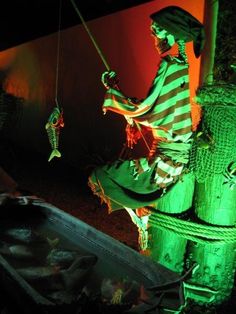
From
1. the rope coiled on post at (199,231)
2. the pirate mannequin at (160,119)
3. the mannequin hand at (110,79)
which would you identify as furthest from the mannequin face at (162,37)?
the rope coiled on post at (199,231)

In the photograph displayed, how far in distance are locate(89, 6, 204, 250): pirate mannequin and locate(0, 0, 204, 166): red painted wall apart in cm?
141

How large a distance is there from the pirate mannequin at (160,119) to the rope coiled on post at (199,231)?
0.87 ft

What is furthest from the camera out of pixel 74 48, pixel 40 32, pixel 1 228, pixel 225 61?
pixel 40 32

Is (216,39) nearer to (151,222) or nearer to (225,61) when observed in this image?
(225,61)

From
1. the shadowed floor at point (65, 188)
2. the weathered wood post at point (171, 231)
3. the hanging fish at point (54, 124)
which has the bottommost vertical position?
the shadowed floor at point (65, 188)

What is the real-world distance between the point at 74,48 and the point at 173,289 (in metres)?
6.21

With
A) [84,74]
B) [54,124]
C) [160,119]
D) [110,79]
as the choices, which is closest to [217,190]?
[160,119]

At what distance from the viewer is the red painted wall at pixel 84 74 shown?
18.2 feet

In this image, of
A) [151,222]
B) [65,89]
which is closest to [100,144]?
[65,89]

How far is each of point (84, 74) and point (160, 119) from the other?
5.05 m

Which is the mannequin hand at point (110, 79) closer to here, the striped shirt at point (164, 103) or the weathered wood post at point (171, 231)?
the striped shirt at point (164, 103)

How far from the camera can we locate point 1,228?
14.8 feet

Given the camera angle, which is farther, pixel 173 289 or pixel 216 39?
pixel 216 39

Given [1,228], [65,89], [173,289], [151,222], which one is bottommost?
[1,228]
